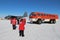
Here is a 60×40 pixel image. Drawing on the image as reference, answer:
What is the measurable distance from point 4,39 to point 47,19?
775 inches

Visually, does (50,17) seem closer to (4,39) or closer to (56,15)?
(56,15)

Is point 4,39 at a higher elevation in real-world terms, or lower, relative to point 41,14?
lower

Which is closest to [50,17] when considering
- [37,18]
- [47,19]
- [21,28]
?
[47,19]

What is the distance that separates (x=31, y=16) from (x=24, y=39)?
17804 mm

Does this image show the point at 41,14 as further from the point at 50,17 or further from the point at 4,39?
the point at 4,39

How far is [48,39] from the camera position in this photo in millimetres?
11039

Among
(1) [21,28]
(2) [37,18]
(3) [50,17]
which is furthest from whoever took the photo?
(3) [50,17]

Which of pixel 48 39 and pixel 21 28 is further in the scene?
pixel 21 28

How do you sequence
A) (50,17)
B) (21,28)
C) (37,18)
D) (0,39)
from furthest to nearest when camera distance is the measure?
(50,17)
(37,18)
(21,28)
(0,39)

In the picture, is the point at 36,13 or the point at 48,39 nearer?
the point at 48,39

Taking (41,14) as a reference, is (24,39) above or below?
below

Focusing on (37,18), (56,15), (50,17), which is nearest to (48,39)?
(37,18)

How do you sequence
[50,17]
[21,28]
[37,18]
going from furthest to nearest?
[50,17], [37,18], [21,28]

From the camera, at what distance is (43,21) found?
95.7ft
